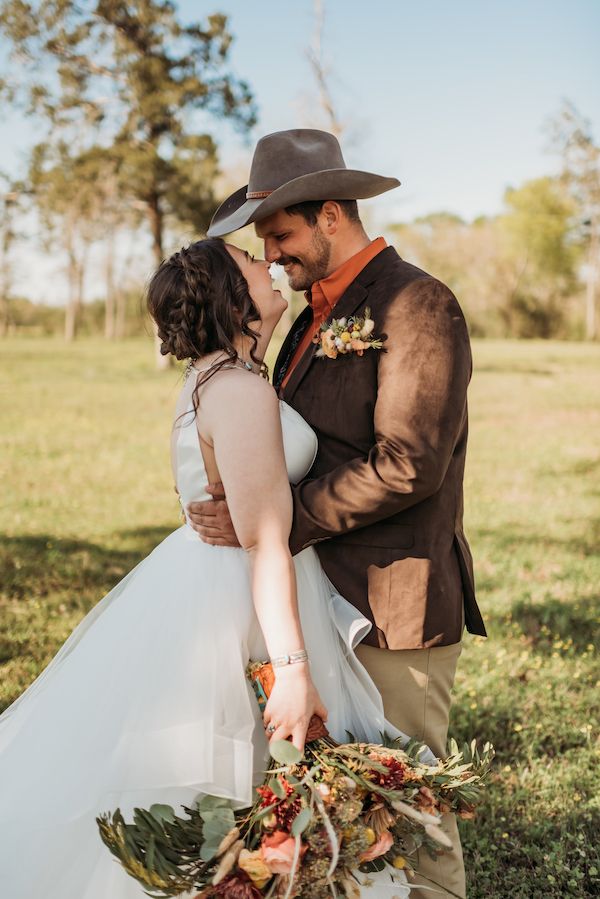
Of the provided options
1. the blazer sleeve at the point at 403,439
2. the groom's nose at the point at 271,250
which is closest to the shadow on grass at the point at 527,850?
the blazer sleeve at the point at 403,439

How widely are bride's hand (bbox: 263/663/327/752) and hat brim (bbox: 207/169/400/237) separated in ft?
5.06

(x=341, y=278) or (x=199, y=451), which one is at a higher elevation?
(x=341, y=278)

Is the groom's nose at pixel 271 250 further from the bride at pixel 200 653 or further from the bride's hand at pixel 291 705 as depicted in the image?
the bride's hand at pixel 291 705

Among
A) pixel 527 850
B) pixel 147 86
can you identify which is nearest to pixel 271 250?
pixel 527 850

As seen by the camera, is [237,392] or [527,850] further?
[527,850]

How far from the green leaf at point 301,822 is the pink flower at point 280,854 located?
31mm

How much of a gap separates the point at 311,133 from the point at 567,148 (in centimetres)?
4579

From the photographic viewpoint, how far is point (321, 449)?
2846mm

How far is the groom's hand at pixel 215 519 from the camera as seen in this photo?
8.66 feet

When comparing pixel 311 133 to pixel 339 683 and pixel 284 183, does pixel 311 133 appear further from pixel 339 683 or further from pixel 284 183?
pixel 339 683

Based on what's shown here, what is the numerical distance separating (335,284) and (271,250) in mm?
271

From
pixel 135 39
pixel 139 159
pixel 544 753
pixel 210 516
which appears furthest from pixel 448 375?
pixel 135 39

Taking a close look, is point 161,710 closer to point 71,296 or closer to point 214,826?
point 214,826

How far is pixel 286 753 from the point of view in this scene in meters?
2.31
